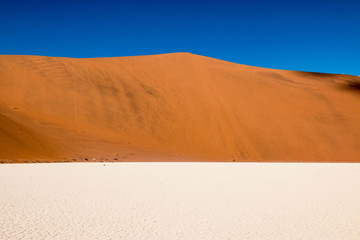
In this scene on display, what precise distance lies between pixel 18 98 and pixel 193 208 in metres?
22.2

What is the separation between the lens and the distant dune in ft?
67.8

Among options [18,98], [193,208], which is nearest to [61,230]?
[193,208]

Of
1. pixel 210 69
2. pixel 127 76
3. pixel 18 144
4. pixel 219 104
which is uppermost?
pixel 210 69

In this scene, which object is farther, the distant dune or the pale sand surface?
the distant dune

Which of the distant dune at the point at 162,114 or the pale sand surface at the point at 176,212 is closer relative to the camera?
the pale sand surface at the point at 176,212

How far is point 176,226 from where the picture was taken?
4.15 meters

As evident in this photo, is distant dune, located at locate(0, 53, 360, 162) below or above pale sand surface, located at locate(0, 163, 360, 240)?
above

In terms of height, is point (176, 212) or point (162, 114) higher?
point (162, 114)

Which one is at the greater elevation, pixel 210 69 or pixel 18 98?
pixel 210 69

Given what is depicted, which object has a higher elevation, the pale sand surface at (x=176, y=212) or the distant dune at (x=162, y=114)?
the distant dune at (x=162, y=114)

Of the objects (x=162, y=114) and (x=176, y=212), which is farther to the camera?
(x=162, y=114)

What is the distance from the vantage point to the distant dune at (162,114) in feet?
67.8

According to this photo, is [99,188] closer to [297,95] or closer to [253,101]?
[253,101]

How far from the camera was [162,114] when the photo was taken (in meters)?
25.7
